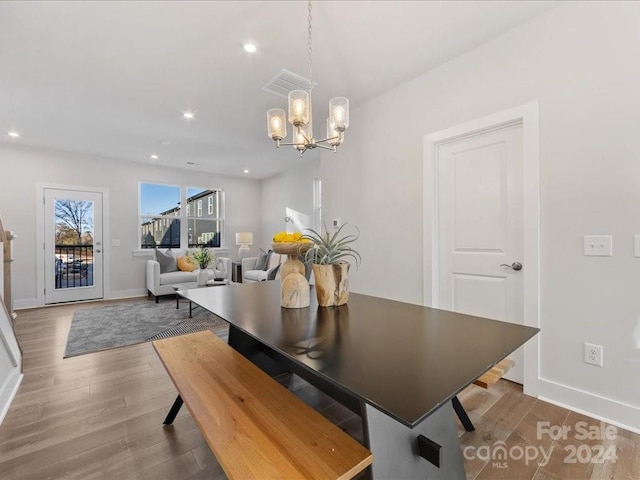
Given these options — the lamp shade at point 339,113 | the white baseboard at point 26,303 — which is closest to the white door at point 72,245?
the white baseboard at point 26,303

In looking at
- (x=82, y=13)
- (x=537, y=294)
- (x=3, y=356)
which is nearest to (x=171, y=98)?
(x=82, y=13)

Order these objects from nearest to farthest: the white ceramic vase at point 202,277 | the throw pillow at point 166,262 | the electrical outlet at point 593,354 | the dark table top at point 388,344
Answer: the dark table top at point 388,344 → the electrical outlet at point 593,354 → the white ceramic vase at point 202,277 → the throw pillow at point 166,262

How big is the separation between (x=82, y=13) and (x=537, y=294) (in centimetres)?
362

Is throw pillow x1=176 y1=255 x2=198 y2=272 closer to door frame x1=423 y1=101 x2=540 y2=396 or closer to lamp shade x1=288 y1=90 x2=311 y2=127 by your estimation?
lamp shade x1=288 y1=90 x2=311 y2=127

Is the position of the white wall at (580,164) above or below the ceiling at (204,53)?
below

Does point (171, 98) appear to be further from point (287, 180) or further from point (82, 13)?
point (287, 180)

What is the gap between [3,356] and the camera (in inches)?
81.7

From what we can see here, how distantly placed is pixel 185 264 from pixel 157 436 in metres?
4.28

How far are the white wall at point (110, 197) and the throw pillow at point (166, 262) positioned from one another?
0.65 meters

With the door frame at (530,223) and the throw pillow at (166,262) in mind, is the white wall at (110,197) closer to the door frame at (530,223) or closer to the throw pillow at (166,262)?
the throw pillow at (166,262)

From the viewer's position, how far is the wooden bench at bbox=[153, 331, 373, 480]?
0.82 m

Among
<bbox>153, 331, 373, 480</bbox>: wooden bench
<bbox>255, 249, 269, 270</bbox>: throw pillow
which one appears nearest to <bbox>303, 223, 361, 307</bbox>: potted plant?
<bbox>153, 331, 373, 480</bbox>: wooden bench

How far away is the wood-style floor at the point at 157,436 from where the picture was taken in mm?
1359

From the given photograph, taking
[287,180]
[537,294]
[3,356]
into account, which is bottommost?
[3,356]
